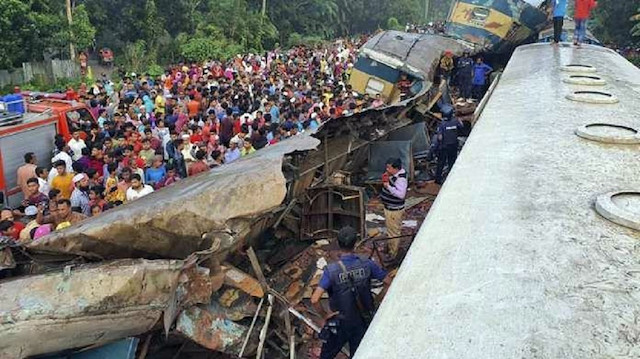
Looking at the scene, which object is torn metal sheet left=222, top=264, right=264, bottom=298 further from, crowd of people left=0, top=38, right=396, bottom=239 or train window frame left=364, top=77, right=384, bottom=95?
train window frame left=364, top=77, right=384, bottom=95

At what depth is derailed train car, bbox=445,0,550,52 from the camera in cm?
1669

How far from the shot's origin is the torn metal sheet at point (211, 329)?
15.1 ft

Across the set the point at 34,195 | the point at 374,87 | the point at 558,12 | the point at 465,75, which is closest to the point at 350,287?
the point at 34,195

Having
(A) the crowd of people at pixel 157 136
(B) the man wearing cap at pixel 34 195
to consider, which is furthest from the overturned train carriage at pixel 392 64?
(B) the man wearing cap at pixel 34 195

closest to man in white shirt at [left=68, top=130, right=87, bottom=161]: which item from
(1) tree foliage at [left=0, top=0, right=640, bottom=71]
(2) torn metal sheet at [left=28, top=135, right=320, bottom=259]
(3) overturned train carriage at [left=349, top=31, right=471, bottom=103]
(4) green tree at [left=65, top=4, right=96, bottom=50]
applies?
(2) torn metal sheet at [left=28, top=135, right=320, bottom=259]

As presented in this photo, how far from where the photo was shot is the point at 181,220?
4863mm

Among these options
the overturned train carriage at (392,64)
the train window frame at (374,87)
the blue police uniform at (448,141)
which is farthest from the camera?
the train window frame at (374,87)

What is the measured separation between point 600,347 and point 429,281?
916 mm

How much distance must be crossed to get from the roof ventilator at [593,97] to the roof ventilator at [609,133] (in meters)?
1.49

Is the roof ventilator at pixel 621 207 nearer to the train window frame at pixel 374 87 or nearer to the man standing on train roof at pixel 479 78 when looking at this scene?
the train window frame at pixel 374 87

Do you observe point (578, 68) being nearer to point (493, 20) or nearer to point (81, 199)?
point (493, 20)

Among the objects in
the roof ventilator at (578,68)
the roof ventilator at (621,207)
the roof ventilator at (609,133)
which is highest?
the roof ventilator at (621,207)

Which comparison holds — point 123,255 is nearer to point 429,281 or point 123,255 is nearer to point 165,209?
point 165,209

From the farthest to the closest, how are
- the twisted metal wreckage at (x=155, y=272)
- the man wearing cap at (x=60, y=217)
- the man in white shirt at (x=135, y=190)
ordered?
the man in white shirt at (x=135, y=190), the man wearing cap at (x=60, y=217), the twisted metal wreckage at (x=155, y=272)
